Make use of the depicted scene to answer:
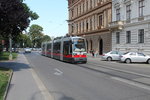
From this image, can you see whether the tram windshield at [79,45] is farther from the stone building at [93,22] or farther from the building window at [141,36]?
the stone building at [93,22]

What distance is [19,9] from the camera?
17.6 metres

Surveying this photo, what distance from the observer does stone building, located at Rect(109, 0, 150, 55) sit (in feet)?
116

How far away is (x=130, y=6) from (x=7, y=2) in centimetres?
2758

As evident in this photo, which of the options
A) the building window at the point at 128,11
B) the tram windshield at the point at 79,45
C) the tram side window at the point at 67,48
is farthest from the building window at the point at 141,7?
the tram side window at the point at 67,48

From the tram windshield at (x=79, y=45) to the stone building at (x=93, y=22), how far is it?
21226mm

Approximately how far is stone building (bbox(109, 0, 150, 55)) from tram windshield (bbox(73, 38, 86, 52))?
40.4 ft

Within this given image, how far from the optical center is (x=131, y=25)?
38.8m

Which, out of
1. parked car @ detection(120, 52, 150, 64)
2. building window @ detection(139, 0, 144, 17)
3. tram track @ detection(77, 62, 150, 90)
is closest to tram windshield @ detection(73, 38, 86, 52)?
parked car @ detection(120, 52, 150, 64)

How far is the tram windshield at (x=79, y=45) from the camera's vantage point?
26.5 meters

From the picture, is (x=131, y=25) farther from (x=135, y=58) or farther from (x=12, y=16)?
(x=12, y=16)

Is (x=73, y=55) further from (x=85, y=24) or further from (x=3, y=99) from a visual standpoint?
(x=85, y=24)

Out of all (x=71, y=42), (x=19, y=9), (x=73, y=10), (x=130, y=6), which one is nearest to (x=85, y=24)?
(x=73, y=10)

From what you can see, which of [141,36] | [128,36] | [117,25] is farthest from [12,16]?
[117,25]

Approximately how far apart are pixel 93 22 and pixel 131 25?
794 inches
